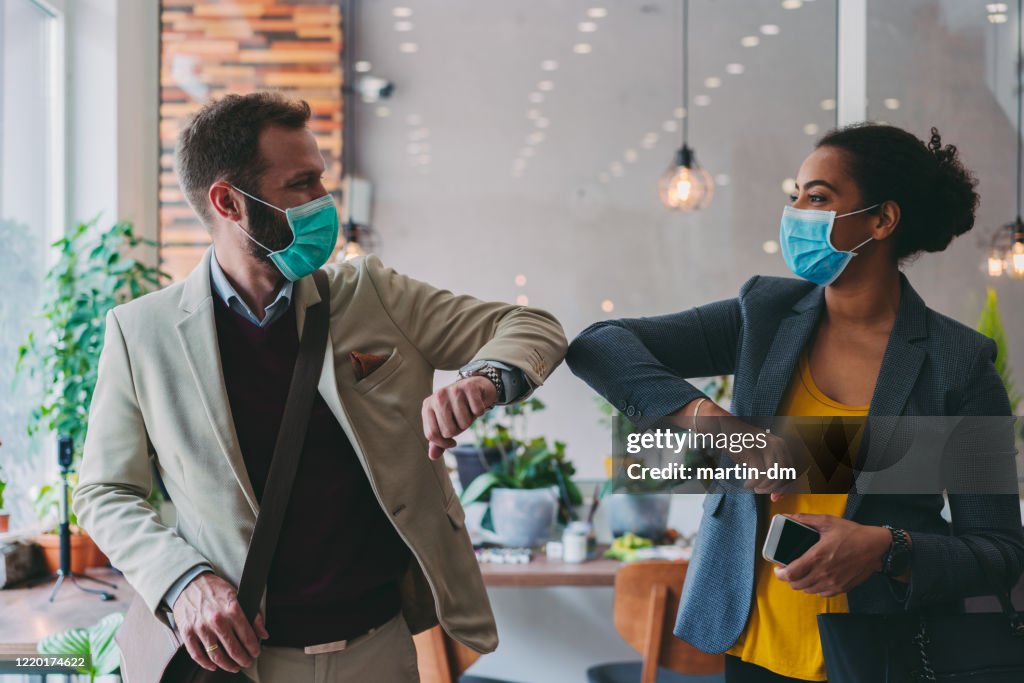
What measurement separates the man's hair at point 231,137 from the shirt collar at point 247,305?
0.43 feet

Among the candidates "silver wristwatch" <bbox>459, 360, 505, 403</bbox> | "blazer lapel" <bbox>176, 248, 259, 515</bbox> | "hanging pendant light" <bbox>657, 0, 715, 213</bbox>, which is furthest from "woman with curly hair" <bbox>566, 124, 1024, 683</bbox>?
"hanging pendant light" <bbox>657, 0, 715, 213</bbox>

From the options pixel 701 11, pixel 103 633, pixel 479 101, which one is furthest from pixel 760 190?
pixel 103 633

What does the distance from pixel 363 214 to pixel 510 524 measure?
1664 millimetres

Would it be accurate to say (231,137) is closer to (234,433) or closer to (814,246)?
(234,433)

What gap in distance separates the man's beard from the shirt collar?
7cm

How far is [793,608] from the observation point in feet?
4.04

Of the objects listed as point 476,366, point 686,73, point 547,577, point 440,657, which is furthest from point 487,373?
point 686,73

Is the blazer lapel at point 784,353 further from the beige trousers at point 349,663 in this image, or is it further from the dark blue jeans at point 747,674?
the beige trousers at point 349,663

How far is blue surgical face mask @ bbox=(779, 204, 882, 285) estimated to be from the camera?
1.34 metres

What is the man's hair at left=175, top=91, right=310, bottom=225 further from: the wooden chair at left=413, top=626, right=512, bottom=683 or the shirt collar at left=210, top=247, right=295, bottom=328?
the wooden chair at left=413, top=626, right=512, bottom=683

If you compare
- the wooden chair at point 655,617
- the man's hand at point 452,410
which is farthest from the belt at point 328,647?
the wooden chair at point 655,617

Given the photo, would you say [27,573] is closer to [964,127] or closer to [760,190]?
[760,190]

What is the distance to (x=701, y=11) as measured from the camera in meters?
3.86

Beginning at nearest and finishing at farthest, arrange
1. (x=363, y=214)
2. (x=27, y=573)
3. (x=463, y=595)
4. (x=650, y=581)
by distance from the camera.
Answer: (x=463, y=595) < (x=650, y=581) < (x=27, y=573) < (x=363, y=214)
